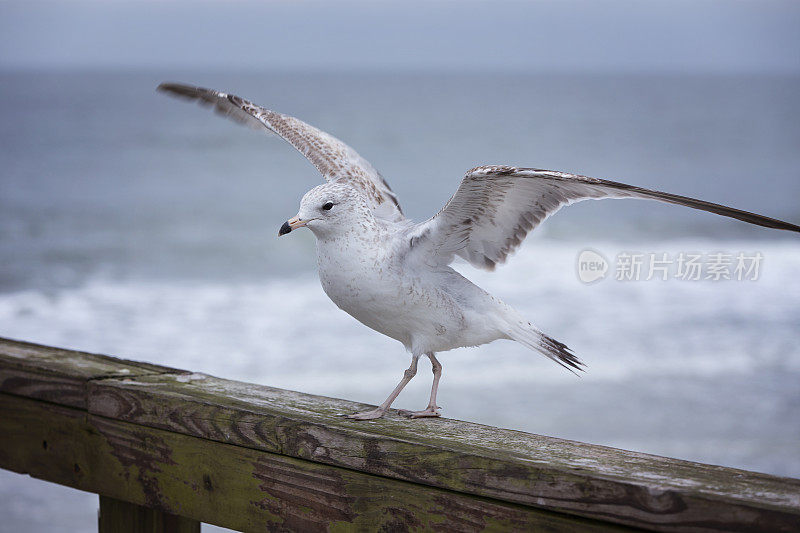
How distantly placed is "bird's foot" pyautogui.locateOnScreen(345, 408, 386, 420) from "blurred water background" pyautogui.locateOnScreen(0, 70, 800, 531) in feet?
12.3

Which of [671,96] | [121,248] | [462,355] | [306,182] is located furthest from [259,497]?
[671,96]

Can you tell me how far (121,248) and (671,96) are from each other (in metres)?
22.0

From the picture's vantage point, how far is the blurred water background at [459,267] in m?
7.34

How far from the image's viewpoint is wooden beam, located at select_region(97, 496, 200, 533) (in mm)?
1908

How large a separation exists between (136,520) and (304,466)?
520mm

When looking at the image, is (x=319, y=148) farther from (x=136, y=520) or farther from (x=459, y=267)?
(x=459, y=267)

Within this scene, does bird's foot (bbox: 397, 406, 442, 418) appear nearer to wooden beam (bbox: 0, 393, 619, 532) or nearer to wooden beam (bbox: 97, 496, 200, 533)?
wooden beam (bbox: 0, 393, 619, 532)

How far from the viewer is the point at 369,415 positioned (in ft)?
6.01

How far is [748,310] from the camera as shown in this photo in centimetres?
890

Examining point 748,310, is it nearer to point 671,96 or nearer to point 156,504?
point 156,504
